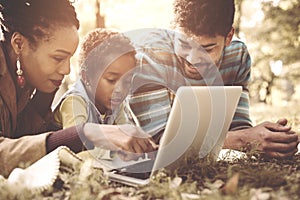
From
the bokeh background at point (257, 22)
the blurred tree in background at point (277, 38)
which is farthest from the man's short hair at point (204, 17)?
the blurred tree in background at point (277, 38)

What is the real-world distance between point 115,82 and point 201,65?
0.95 m

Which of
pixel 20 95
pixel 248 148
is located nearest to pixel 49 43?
pixel 20 95

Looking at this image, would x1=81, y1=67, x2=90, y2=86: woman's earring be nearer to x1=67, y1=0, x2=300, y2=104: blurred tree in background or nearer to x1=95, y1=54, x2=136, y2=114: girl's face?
x1=95, y1=54, x2=136, y2=114: girl's face

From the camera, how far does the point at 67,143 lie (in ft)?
6.67

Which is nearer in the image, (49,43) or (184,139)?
(184,139)

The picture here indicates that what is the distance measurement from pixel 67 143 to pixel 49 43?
986 mm

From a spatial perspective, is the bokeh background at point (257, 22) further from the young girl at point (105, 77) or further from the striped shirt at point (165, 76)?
the striped shirt at point (165, 76)

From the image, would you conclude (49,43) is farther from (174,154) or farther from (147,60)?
(174,154)

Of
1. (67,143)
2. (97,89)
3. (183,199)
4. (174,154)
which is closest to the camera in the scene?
(183,199)

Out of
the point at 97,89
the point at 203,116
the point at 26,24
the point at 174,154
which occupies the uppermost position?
the point at 26,24

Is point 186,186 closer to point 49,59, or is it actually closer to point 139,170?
point 139,170

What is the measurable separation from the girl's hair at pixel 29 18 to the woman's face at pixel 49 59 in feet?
0.15

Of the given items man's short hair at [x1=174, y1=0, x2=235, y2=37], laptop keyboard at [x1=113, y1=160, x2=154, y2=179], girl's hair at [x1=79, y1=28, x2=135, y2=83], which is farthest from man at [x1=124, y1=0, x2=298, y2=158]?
girl's hair at [x1=79, y1=28, x2=135, y2=83]

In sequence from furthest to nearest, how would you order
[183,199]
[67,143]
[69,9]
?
1. [69,9]
2. [67,143]
3. [183,199]
